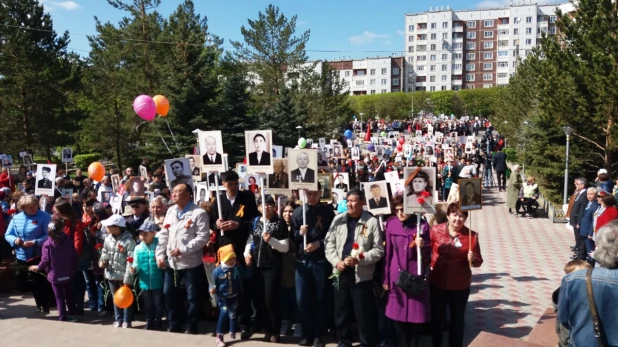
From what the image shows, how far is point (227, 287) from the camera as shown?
5.95 metres

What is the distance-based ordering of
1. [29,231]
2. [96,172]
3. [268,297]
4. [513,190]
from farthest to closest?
1. [513,190]
2. [96,172]
3. [29,231]
4. [268,297]

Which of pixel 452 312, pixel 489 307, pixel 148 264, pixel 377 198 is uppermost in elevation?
pixel 377 198

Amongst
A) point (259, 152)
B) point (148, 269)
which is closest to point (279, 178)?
point (259, 152)

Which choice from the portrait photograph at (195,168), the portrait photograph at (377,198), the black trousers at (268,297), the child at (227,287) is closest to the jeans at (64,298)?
the child at (227,287)

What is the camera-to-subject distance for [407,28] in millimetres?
112875

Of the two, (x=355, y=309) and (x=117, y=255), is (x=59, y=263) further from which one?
(x=355, y=309)

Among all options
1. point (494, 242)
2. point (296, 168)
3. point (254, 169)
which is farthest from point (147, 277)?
point (494, 242)

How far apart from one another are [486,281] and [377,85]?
110 meters

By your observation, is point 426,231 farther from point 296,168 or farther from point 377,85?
point 377,85

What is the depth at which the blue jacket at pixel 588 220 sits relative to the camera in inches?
371

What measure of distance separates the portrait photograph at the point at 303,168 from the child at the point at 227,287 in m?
1.15

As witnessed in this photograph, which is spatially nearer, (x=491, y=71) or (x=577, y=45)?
(x=577, y=45)

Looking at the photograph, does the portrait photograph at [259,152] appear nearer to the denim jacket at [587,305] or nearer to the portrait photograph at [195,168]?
the denim jacket at [587,305]

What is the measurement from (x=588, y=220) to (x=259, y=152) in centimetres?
673
